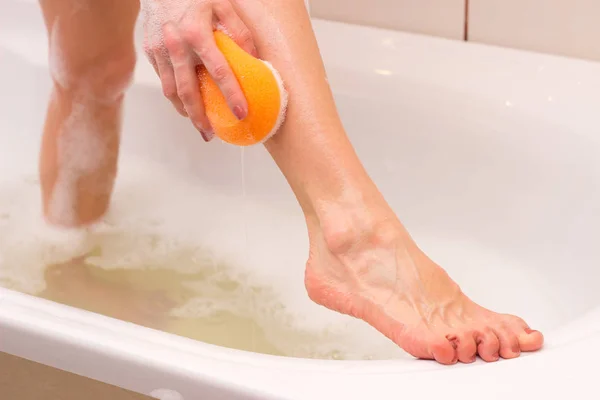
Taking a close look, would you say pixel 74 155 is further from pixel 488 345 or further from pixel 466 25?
pixel 488 345

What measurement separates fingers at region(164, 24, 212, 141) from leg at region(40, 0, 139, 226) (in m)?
0.35

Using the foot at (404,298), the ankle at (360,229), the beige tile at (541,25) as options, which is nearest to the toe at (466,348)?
the foot at (404,298)

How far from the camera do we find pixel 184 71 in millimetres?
812

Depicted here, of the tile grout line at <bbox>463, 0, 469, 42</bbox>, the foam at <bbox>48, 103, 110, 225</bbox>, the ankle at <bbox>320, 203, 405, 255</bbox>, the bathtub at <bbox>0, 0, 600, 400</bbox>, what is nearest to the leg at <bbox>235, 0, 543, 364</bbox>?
the ankle at <bbox>320, 203, 405, 255</bbox>

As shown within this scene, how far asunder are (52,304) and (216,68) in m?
0.26

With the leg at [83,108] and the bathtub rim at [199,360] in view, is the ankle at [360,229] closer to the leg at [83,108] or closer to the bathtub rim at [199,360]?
the bathtub rim at [199,360]

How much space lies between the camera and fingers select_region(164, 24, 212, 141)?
2.67 ft

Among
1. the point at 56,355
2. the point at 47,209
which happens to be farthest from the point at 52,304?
the point at 47,209

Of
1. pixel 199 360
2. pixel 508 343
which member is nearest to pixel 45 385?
pixel 199 360

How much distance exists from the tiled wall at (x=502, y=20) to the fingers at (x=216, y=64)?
1.45ft

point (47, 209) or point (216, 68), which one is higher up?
point (216, 68)

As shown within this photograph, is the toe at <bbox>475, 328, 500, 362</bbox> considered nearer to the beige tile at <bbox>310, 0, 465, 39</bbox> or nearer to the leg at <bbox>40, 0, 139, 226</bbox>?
the beige tile at <bbox>310, 0, 465, 39</bbox>

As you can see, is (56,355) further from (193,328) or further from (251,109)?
(193,328)

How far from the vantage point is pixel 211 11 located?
0.82 meters
